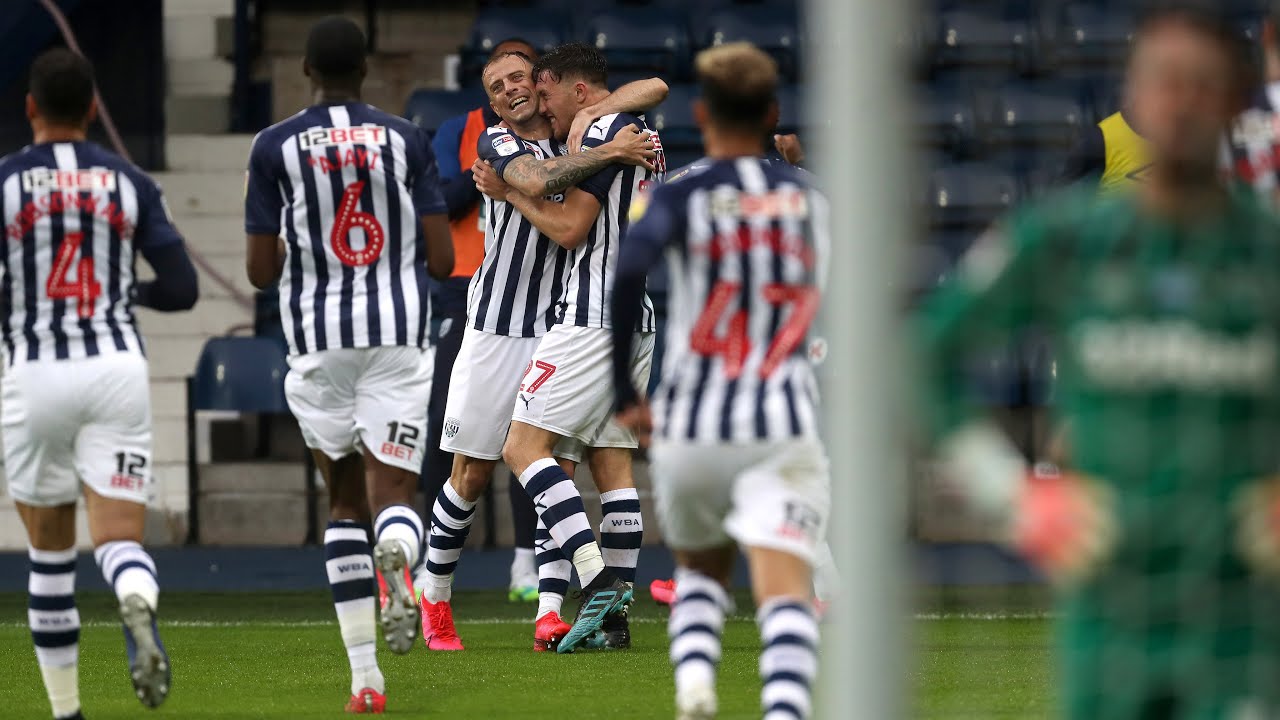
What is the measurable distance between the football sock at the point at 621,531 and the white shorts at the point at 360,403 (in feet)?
4.47

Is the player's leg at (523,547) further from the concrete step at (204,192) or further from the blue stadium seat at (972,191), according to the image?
the concrete step at (204,192)

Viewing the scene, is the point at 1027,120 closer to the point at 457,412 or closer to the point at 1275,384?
the point at 457,412

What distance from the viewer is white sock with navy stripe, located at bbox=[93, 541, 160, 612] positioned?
15.0 feet

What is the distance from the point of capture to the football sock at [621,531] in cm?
644

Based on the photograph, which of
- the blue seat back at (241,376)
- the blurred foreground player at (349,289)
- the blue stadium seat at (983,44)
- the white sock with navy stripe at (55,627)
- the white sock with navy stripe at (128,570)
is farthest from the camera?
the blue stadium seat at (983,44)

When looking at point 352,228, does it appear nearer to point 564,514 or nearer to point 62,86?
point 62,86

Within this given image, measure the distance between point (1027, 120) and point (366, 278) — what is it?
23.1ft

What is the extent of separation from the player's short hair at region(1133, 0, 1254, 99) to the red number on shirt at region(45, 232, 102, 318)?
282cm

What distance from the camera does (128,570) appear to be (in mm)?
4617

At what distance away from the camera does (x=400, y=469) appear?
5160 millimetres

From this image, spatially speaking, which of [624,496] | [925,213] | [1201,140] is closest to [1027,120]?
[925,213]

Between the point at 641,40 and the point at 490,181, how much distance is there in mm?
6142

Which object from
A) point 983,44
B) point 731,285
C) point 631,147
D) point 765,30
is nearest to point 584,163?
point 631,147

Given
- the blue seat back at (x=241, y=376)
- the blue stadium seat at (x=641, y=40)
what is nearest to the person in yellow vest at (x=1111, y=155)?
the blue seat back at (x=241, y=376)
